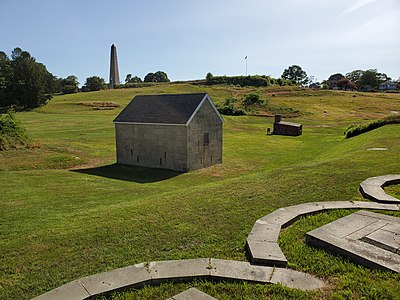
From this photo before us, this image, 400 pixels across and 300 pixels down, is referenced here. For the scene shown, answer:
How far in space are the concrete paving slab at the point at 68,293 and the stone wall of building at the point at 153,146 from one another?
1649 centimetres

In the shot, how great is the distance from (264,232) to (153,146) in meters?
17.1

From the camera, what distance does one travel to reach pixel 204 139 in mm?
22359

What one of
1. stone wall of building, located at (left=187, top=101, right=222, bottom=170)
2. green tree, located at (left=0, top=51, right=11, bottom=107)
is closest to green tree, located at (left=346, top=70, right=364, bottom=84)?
green tree, located at (left=0, top=51, right=11, bottom=107)

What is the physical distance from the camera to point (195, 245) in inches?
234

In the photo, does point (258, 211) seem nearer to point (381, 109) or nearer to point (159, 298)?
point (159, 298)

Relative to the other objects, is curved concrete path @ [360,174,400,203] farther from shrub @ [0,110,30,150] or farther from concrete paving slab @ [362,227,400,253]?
shrub @ [0,110,30,150]

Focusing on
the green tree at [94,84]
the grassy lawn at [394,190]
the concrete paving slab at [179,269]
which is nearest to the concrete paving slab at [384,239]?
the concrete paving slab at [179,269]

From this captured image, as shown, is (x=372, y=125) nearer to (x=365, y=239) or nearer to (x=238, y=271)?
(x=365, y=239)

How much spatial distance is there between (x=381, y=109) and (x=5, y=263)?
85292 millimetres

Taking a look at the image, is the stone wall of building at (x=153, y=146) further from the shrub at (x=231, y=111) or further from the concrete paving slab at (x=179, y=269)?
the shrub at (x=231, y=111)

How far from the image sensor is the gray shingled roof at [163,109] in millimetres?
21359

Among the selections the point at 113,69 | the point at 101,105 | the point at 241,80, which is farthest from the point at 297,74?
the point at 101,105

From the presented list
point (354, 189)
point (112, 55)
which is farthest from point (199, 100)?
point (112, 55)

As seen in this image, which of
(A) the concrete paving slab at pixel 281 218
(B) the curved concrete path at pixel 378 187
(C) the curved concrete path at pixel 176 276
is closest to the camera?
(C) the curved concrete path at pixel 176 276
